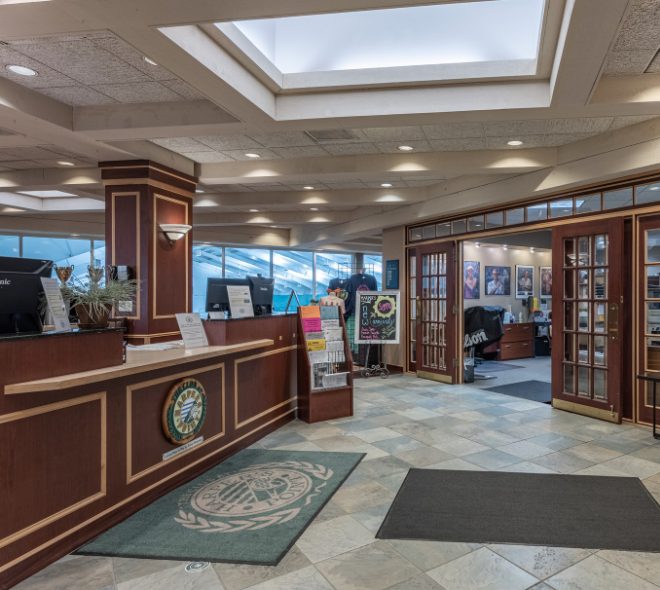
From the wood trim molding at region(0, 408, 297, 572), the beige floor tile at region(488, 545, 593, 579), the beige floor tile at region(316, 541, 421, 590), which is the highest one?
the wood trim molding at region(0, 408, 297, 572)

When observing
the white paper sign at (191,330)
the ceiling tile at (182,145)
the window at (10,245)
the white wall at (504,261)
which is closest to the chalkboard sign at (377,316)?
the white wall at (504,261)

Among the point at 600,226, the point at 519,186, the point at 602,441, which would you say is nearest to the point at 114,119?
the point at 519,186

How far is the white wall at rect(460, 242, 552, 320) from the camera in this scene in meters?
10.1

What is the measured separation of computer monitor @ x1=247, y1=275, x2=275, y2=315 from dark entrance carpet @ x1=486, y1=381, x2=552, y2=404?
380 cm

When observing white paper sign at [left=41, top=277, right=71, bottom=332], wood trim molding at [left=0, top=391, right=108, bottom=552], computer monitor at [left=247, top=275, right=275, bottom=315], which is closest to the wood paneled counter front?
wood trim molding at [left=0, top=391, right=108, bottom=552]

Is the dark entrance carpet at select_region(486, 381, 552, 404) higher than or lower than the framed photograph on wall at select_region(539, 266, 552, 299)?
lower

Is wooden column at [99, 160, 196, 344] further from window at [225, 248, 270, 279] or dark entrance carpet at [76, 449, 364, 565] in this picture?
window at [225, 248, 270, 279]

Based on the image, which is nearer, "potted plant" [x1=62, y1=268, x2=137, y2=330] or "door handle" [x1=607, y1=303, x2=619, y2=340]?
"potted plant" [x1=62, y1=268, x2=137, y2=330]

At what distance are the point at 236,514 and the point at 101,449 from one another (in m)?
0.95

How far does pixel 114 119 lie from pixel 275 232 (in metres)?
7.48

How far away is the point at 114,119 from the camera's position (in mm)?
4059

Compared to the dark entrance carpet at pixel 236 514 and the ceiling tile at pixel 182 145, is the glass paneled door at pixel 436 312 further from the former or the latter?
the ceiling tile at pixel 182 145

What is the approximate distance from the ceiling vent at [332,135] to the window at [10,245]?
7.96 m

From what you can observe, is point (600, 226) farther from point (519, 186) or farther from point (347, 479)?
point (347, 479)
